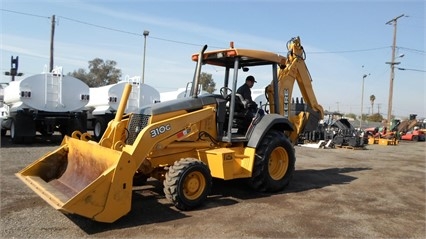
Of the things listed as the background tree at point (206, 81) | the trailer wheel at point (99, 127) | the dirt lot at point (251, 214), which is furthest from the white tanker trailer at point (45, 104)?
the dirt lot at point (251, 214)

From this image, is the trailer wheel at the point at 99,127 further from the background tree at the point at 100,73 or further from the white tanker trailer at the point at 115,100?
the background tree at the point at 100,73

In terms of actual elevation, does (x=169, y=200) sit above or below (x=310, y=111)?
below

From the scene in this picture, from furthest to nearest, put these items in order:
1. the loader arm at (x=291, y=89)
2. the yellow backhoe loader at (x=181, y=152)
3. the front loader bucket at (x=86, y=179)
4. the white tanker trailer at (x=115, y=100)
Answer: the white tanker trailer at (x=115, y=100)
the loader arm at (x=291, y=89)
the yellow backhoe loader at (x=181, y=152)
the front loader bucket at (x=86, y=179)

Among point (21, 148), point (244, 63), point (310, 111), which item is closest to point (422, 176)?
point (310, 111)

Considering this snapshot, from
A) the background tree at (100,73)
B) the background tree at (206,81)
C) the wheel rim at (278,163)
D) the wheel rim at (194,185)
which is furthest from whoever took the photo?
the background tree at (100,73)

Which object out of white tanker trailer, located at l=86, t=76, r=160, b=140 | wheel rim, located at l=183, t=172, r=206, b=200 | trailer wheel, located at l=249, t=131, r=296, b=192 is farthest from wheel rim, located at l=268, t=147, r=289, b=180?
white tanker trailer, located at l=86, t=76, r=160, b=140

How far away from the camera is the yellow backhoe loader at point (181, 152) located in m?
5.34

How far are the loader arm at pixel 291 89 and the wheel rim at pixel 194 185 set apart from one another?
107 inches

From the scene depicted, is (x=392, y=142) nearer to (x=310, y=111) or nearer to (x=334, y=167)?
(x=334, y=167)

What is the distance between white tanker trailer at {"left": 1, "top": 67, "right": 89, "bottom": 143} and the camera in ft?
48.5

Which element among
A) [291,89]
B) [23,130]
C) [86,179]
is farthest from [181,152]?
[23,130]

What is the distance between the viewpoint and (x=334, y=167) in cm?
1194

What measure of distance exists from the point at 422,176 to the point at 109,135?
28.5 feet

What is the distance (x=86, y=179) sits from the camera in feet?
20.2
